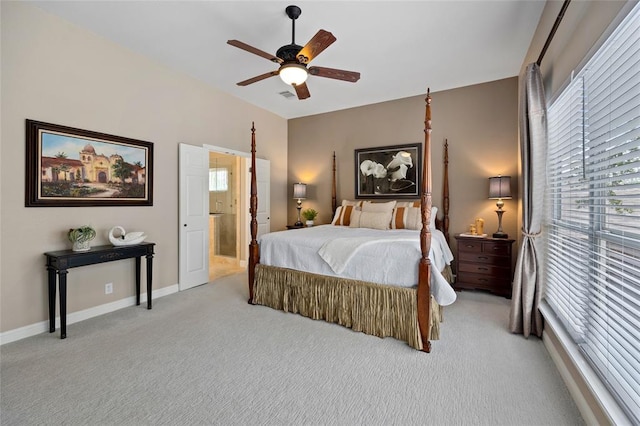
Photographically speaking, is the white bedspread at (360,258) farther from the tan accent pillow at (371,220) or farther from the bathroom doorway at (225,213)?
the bathroom doorway at (225,213)

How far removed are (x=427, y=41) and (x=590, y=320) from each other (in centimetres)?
294

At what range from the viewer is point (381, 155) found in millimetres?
5043


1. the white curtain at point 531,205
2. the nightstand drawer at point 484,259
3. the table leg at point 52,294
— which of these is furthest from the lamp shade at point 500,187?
the table leg at point 52,294

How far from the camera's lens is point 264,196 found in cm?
556

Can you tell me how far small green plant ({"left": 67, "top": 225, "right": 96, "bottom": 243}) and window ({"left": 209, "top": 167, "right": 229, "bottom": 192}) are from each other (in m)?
3.47

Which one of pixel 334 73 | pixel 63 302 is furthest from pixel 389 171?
pixel 63 302

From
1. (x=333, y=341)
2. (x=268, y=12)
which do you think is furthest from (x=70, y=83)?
(x=333, y=341)

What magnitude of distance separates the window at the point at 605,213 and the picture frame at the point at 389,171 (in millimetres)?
2533

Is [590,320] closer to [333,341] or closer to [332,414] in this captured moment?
[332,414]

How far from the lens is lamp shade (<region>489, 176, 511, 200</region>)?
380cm

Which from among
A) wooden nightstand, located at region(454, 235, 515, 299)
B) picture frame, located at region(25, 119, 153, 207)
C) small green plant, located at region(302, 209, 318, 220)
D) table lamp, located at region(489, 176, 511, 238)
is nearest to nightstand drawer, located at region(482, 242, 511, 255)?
wooden nightstand, located at region(454, 235, 515, 299)

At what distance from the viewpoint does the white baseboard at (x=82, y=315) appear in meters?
2.55

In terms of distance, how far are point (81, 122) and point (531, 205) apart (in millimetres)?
4467

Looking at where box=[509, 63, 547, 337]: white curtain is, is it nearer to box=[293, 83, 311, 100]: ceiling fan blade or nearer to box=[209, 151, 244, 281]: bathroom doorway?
box=[293, 83, 311, 100]: ceiling fan blade
